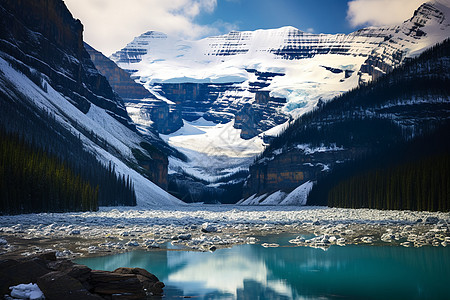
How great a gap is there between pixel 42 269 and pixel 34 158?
72.5m

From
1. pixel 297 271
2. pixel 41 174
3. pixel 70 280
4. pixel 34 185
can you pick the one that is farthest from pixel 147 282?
pixel 41 174

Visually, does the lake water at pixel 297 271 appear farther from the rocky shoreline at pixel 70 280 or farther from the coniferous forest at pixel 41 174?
the coniferous forest at pixel 41 174

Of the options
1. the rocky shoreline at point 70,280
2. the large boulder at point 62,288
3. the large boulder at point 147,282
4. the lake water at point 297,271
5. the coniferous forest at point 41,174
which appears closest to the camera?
the large boulder at point 62,288

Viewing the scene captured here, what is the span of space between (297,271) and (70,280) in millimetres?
13351

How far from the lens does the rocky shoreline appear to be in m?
17.0

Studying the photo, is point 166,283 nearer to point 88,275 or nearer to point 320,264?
point 88,275

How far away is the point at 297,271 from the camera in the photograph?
26719mm

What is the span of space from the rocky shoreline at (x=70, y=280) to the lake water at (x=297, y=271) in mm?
1748

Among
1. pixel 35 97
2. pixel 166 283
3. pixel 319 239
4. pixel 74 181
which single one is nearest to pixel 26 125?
pixel 35 97

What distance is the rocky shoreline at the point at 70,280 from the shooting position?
1702cm

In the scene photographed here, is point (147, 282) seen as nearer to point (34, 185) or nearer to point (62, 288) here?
point (62, 288)

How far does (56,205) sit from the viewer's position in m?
85.9

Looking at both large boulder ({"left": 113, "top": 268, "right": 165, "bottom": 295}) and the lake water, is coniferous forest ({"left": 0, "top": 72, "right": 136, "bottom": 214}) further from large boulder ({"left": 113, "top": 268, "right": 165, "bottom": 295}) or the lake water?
large boulder ({"left": 113, "top": 268, "right": 165, "bottom": 295})

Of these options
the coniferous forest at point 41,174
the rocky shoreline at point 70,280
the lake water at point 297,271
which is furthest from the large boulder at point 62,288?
the coniferous forest at point 41,174
